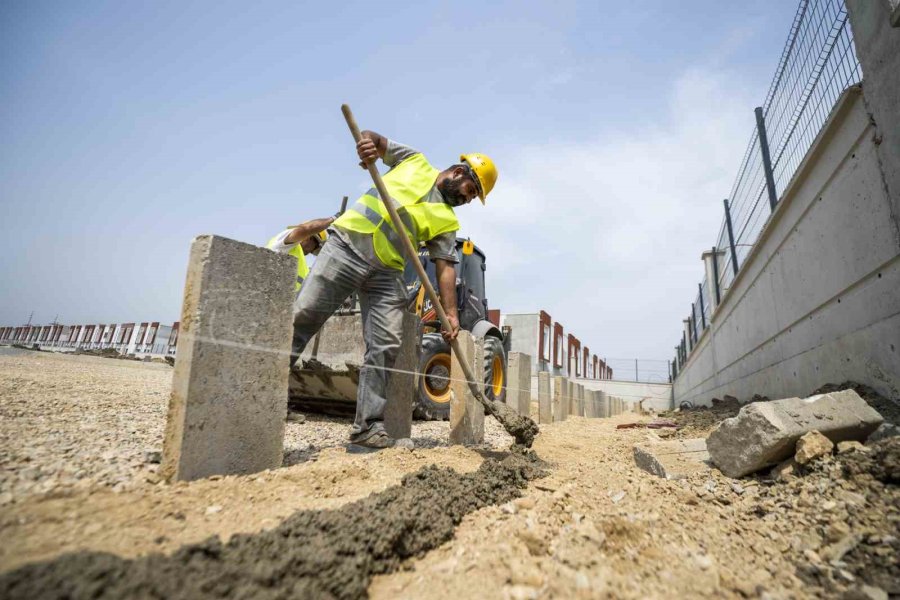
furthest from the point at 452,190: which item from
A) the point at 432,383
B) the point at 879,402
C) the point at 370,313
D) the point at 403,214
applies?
the point at 432,383

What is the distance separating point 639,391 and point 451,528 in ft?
85.0

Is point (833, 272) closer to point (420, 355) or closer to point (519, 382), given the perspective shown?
point (519, 382)

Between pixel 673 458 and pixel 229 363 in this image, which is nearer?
pixel 229 363

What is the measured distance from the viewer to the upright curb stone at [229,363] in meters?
1.80

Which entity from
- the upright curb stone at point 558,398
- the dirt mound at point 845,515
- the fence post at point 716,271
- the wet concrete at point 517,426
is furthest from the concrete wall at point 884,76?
the fence post at point 716,271

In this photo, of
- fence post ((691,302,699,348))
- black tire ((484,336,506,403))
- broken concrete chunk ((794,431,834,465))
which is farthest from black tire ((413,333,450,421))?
fence post ((691,302,699,348))

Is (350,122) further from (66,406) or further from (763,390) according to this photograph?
(763,390)

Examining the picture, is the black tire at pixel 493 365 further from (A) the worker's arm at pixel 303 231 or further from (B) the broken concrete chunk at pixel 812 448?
(B) the broken concrete chunk at pixel 812 448

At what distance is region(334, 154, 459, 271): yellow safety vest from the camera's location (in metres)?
2.92

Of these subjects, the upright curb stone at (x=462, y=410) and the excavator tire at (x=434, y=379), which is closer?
the upright curb stone at (x=462, y=410)

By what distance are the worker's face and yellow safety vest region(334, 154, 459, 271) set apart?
0.39 ft

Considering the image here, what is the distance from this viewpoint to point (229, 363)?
1.95 m

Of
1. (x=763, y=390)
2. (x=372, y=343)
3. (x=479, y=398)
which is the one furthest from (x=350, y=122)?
(x=763, y=390)

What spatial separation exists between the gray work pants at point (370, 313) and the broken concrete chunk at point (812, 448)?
7.44 ft
